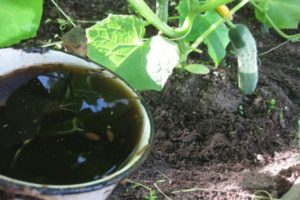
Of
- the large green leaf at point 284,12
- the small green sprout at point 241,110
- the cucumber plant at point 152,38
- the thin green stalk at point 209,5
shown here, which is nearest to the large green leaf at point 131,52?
the cucumber plant at point 152,38

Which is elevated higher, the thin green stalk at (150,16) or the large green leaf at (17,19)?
the large green leaf at (17,19)

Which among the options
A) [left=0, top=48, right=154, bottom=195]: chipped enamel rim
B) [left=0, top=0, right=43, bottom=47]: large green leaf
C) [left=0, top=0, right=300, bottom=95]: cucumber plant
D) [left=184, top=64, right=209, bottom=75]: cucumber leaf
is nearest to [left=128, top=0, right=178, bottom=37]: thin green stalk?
[left=0, top=0, right=300, bottom=95]: cucumber plant

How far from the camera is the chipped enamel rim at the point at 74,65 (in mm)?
842

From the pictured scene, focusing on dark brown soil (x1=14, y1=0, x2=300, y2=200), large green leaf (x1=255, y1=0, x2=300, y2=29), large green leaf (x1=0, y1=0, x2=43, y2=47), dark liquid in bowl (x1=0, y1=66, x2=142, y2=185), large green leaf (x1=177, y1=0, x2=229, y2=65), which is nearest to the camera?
dark liquid in bowl (x1=0, y1=66, x2=142, y2=185)

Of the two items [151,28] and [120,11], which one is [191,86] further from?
[120,11]

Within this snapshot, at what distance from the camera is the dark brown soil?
1.46 m

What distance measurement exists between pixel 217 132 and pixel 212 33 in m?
0.31

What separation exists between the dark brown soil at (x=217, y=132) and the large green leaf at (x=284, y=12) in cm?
15

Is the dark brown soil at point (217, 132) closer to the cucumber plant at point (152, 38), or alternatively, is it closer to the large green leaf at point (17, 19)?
→ the cucumber plant at point (152, 38)

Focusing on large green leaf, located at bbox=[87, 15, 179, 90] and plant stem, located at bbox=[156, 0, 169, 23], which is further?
plant stem, located at bbox=[156, 0, 169, 23]

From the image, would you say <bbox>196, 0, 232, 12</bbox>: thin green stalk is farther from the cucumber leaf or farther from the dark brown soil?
the dark brown soil

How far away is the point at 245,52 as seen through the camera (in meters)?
1.61

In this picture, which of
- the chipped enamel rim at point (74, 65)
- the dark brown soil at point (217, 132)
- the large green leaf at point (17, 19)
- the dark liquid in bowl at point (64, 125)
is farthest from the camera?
the dark brown soil at point (217, 132)

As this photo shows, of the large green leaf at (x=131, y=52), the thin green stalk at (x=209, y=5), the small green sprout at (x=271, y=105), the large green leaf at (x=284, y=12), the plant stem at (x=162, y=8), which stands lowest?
the small green sprout at (x=271, y=105)
